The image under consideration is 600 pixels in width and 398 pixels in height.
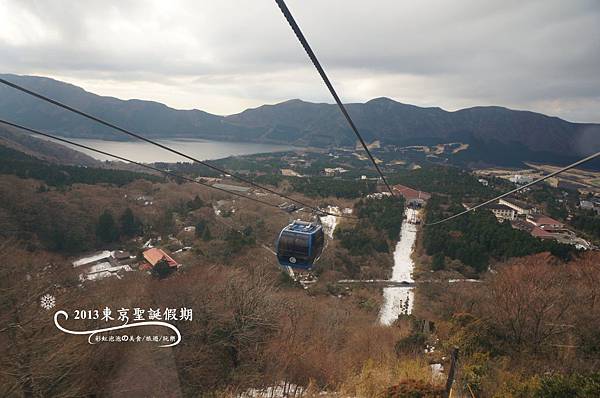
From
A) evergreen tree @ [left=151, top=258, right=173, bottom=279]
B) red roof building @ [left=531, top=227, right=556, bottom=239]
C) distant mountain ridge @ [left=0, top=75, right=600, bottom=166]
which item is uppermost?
distant mountain ridge @ [left=0, top=75, right=600, bottom=166]

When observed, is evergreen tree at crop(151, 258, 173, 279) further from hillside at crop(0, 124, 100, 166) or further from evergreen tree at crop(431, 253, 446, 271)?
hillside at crop(0, 124, 100, 166)

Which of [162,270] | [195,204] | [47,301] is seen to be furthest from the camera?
[195,204]

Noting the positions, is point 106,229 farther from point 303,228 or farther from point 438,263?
point 438,263

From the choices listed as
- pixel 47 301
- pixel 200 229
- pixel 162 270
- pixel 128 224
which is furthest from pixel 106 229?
pixel 47 301

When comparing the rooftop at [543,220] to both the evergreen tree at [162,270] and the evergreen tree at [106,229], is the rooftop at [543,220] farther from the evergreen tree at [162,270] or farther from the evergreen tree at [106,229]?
the evergreen tree at [106,229]

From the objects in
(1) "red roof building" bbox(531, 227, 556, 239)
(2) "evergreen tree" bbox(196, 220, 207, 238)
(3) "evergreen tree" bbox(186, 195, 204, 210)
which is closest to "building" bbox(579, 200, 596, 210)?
(1) "red roof building" bbox(531, 227, 556, 239)

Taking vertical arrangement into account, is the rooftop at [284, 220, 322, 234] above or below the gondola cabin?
above

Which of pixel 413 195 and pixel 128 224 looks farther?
pixel 413 195
